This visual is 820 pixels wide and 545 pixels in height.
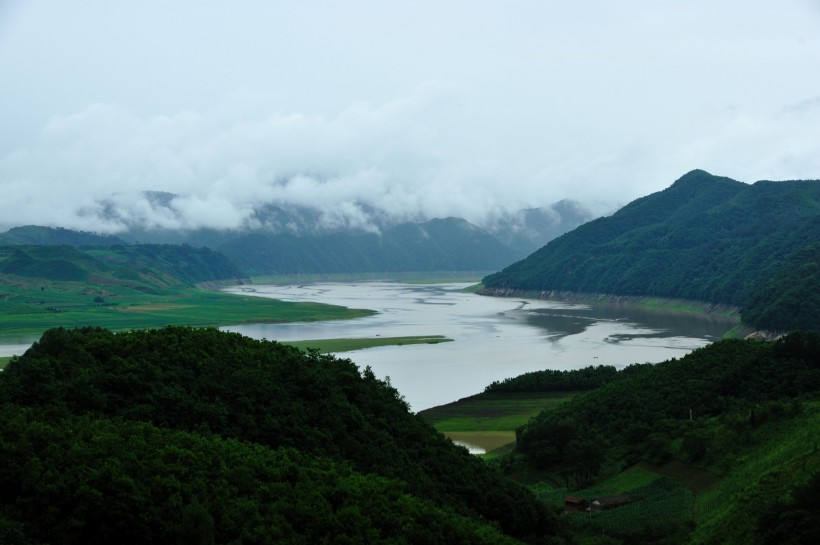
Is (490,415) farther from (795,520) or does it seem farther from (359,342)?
(359,342)

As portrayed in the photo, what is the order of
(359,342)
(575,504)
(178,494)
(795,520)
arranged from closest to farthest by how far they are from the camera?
(178,494) < (795,520) < (575,504) < (359,342)

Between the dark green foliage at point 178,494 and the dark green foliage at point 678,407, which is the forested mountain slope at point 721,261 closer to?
the dark green foliage at point 678,407

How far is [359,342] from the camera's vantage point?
305ft

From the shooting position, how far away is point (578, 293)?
185 m

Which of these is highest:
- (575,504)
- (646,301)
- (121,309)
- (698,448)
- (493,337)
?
(646,301)

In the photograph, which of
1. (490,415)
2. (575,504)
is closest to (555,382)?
(490,415)

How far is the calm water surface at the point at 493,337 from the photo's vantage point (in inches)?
2916

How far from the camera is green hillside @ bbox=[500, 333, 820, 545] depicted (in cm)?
2973

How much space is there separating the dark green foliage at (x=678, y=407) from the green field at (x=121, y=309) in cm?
7165

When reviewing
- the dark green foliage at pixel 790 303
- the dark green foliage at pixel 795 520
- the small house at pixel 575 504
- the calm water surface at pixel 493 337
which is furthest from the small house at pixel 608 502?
the dark green foliage at pixel 790 303

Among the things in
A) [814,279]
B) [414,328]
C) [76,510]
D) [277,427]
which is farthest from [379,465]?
[814,279]

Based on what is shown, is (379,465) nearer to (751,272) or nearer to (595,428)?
(595,428)

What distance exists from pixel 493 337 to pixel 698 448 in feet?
206

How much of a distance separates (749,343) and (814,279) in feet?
192
